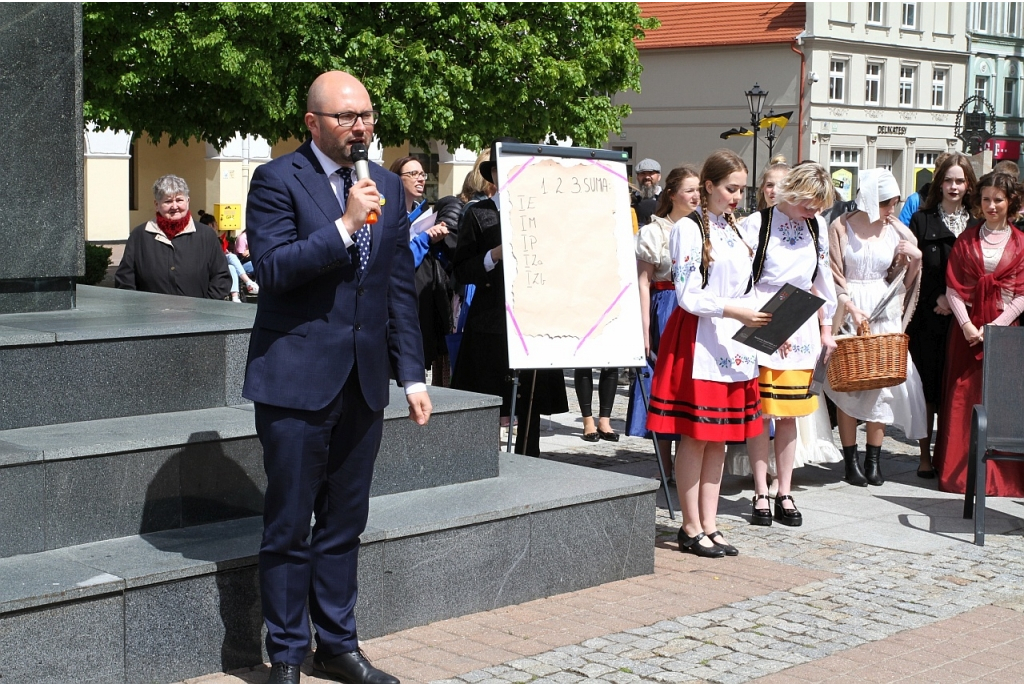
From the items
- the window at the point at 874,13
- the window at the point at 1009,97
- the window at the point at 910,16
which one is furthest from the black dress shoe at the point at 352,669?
the window at the point at 1009,97

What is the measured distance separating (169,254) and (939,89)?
4947 cm

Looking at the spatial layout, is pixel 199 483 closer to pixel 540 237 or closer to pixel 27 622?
pixel 27 622

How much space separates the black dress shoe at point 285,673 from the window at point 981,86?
5579 centimetres

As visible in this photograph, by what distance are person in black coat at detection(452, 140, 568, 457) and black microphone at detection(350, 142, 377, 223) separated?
303cm

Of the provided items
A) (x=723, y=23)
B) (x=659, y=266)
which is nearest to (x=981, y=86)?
(x=723, y=23)

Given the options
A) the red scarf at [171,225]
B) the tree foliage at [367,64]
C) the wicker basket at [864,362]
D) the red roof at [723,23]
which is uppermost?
the red roof at [723,23]

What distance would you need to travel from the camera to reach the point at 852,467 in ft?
29.0

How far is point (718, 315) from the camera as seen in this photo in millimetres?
6430

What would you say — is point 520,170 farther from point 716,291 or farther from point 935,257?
point 935,257

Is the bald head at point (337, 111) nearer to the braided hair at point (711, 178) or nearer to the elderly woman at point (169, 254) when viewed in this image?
the braided hair at point (711, 178)

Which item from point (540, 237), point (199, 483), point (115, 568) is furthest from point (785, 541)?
point (115, 568)

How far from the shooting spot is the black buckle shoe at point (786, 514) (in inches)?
294

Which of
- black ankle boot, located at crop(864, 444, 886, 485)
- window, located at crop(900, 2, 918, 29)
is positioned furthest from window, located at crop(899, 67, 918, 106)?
black ankle boot, located at crop(864, 444, 886, 485)

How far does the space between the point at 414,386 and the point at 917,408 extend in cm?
523
